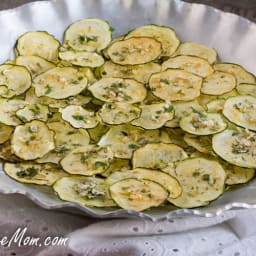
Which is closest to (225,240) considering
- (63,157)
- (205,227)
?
(205,227)

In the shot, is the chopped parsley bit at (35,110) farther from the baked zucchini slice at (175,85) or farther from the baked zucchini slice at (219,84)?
the baked zucchini slice at (219,84)

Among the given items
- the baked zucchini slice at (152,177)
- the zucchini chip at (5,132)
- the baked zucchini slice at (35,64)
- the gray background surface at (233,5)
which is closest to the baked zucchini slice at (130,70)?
the baked zucchini slice at (35,64)

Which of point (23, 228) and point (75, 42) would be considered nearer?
point (23, 228)

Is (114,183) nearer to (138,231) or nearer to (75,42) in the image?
(138,231)

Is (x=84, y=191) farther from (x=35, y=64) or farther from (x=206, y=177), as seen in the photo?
(x=35, y=64)

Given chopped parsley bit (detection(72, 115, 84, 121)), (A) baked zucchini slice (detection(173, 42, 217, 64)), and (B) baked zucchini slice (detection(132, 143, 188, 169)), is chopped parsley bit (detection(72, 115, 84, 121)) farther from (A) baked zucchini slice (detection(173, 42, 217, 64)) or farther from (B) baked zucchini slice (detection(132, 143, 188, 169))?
(A) baked zucchini slice (detection(173, 42, 217, 64))

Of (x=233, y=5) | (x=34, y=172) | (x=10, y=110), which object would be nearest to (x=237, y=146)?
(x=34, y=172)

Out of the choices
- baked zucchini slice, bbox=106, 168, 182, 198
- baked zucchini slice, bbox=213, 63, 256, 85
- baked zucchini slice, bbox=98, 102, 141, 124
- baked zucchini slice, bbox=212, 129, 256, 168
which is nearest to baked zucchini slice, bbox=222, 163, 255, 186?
baked zucchini slice, bbox=212, 129, 256, 168
